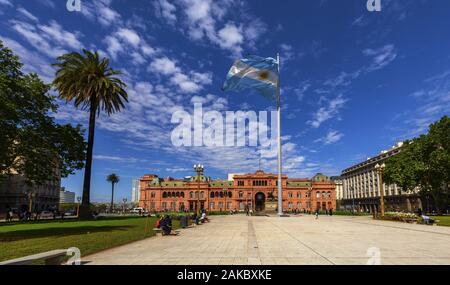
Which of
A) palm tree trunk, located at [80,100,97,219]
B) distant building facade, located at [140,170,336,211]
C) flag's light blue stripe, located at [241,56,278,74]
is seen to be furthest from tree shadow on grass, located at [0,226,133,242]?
distant building facade, located at [140,170,336,211]

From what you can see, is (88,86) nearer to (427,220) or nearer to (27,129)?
(27,129)

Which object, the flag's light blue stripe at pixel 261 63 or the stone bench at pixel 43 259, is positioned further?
the flag's light blue stripe at pixel 261 63

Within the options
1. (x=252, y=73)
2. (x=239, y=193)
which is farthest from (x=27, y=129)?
(x=239, y=193)

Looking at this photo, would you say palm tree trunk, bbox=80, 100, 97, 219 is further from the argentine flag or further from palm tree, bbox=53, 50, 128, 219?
the argentine flag

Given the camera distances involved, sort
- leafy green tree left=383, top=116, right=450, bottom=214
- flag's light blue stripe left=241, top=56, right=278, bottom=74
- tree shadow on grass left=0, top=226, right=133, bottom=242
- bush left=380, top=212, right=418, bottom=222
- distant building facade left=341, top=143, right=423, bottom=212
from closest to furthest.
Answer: tree shadow on grass left=0, top=226, right=133, bottom=242, bush left=380, top=212, right=418, bottom=222, flag's light blue stripe left=241, top=56, right=278, bottom=74, leafy green tree left=383, top=116, right=450, bottom=214, distant building facade left=341, top=143, right=423, bottom=212

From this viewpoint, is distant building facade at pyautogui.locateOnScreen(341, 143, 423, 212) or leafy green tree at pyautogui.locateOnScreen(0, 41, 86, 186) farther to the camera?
distant building facade at pyautogui.locateOnScreen(341, 143, 423, 212)

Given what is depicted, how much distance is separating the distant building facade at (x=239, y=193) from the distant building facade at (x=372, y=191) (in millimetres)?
12149

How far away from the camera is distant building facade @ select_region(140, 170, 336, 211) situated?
362 feet

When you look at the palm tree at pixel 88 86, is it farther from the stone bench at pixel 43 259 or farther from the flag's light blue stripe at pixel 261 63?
the stone bench at pixel 43 259

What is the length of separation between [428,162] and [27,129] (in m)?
56.3

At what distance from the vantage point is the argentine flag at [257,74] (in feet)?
134

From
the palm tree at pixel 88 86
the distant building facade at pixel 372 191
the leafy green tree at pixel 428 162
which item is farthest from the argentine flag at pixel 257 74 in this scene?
the distant building facade at pixel 372 191

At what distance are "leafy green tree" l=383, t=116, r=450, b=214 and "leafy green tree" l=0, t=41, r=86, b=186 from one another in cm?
5157
